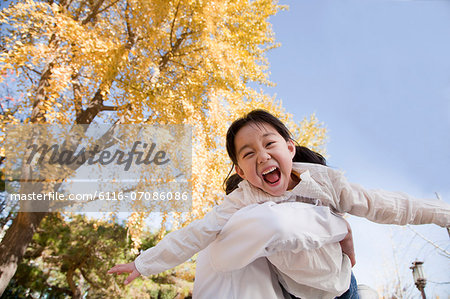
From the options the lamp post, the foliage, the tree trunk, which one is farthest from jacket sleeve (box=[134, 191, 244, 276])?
the lamp post

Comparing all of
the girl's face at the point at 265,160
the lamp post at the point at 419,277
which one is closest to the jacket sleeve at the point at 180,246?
the girl's face at the point at 265,160

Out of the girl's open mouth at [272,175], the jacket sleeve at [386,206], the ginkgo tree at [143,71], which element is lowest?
the jacket sleeve at [386,206]

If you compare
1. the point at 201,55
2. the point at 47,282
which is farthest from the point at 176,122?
the point at 47,282

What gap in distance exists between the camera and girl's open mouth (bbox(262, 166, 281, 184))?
1289 millimetres

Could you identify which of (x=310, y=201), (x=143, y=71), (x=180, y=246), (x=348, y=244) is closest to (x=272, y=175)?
(x=310, y=201)

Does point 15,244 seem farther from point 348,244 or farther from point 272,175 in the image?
point 348,244

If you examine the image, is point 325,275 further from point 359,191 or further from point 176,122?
point 176,122

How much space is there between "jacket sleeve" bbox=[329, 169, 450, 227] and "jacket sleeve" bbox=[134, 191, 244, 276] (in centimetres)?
54

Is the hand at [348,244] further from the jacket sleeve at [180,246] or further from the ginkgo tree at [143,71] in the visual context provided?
the ginkgo tree at [143,71]

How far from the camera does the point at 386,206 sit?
1.20 metres

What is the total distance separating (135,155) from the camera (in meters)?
4.31

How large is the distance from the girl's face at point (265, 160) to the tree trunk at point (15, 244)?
407 cm

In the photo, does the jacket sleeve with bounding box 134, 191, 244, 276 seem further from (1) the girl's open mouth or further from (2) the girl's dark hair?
(2) the girl's dark hair

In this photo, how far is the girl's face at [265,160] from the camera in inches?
50.6
